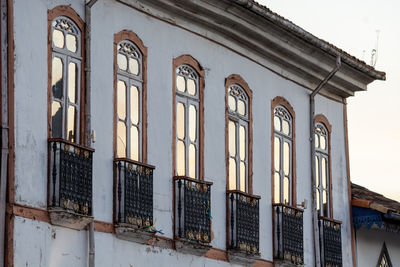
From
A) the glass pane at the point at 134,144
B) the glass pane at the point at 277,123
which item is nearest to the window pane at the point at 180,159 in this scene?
the glass pane at the point at 134,144

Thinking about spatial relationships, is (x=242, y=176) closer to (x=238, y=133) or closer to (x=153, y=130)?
(x=238, y=133)

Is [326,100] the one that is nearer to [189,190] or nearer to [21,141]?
[189,190]

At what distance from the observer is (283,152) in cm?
2420

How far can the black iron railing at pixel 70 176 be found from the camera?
18.0 m

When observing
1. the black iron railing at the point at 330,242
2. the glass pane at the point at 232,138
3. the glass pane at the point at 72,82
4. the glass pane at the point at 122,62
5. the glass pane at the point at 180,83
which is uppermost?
the glass pane at the point at 180,83

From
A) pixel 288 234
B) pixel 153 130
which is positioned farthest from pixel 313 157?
pixel 153 130

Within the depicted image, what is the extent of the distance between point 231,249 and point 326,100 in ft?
16.8

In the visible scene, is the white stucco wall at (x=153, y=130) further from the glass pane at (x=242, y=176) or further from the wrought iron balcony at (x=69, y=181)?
the glass pane at (x=242, y=176)

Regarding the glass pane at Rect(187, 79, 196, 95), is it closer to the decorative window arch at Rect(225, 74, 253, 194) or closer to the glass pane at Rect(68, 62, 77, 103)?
the decorative window arch at Rect(225, 74, 253, 194)

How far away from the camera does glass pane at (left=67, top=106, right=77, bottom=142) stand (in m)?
18.7

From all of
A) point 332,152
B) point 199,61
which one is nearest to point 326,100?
point 332,152

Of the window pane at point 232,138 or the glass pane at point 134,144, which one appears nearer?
the glass pane at point 134,144

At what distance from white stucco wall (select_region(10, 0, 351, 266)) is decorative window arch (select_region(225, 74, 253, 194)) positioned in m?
0.16

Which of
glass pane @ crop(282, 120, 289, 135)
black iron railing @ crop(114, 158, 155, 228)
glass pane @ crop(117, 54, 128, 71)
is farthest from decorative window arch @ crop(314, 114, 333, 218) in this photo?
glass pane @ crop(117, 54, 128, 71)
